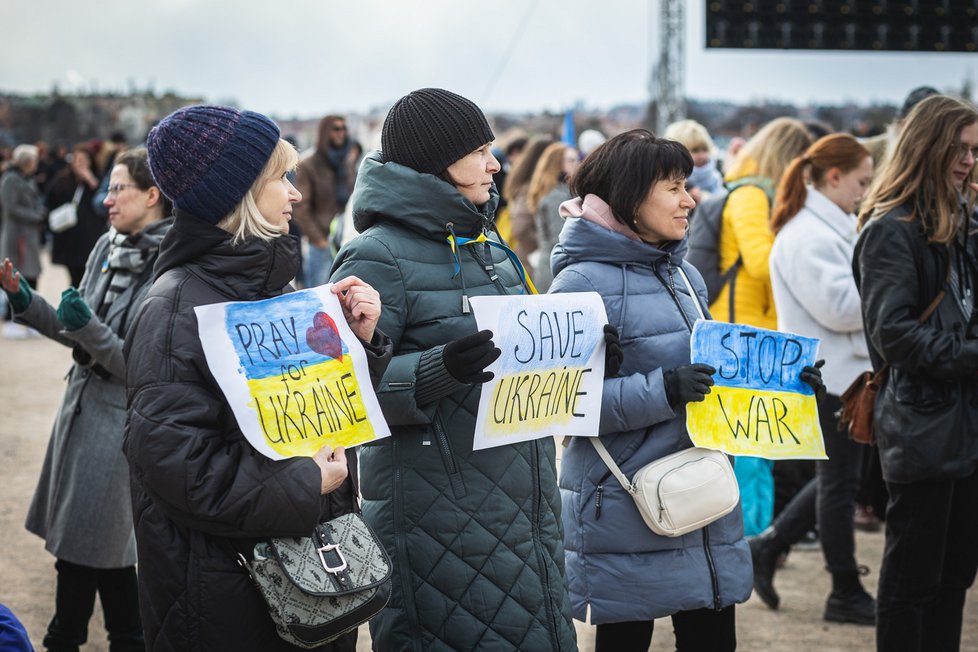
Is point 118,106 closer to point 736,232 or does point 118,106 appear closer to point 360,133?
point 360,133

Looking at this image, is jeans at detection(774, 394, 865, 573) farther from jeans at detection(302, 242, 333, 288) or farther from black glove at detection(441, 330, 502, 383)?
jeans at detection(302, 242, 333, 288)

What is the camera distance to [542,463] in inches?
117

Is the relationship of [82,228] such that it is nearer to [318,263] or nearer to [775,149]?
[318,263]

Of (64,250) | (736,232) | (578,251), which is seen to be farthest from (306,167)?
(578,251)

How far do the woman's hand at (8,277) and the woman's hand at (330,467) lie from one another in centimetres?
153

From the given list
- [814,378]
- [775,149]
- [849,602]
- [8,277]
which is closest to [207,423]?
[8,277]

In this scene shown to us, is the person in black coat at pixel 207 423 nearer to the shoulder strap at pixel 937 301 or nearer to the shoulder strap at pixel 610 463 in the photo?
the shoulder strap at pixel 610 463

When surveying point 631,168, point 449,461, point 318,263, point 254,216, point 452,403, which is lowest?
point 318,263

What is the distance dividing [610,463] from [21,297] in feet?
6.52

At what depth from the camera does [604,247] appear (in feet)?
10.6

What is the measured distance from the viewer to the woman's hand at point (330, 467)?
236 centimetres

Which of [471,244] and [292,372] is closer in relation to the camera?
[292,372]

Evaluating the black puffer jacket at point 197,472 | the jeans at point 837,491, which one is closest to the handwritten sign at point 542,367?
the black puffer jacket at point 197,472

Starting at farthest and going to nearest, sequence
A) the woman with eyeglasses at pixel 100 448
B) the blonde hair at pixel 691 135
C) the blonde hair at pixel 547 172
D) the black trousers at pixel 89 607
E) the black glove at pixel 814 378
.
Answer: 1. the blonde hair at pixel 547 172
2. the blonde hair at pixel 691 135
3. the black trousers at pixel 89 607
4. the woman with eyeglasses at pixel 100 448
5. the black glove at pixel 814 378
